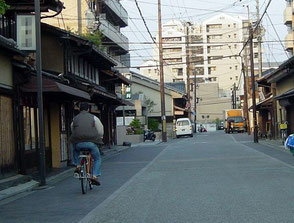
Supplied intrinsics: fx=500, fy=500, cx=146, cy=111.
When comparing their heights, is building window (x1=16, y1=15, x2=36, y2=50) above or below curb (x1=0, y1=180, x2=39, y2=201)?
above

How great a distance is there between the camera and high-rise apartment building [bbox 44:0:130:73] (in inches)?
1444

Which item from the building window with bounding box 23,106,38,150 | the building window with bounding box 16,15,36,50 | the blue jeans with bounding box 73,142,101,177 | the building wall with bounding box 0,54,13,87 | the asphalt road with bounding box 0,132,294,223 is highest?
the building window with bounding box 16,15,36,50

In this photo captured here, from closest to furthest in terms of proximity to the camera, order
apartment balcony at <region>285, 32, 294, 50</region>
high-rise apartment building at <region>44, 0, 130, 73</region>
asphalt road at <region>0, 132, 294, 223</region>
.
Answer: asphalt road at <region>0, 132, 294, 223</region> < high-rise apartment building at <region>44, 0, 130, 73</region> < apartment balcony at <region>285, 32, 294, 50</region>

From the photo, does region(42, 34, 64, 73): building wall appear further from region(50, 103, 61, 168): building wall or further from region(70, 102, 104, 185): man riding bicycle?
region(70, 102, 104, 185): man riding bicycle

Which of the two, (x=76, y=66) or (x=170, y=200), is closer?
(x=170, y=200)

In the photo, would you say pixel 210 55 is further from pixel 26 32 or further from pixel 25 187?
pixel 25 187

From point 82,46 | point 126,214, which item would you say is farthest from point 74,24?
point 126,214

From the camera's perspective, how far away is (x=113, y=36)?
42.6m

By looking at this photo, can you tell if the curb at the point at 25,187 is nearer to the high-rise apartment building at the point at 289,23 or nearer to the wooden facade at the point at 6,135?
the wooden facade at the point at 6,135

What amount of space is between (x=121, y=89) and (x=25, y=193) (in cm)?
3440

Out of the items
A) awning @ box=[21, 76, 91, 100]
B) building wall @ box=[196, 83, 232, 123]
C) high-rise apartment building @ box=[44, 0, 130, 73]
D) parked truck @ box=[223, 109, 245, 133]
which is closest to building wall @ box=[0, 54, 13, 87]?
awning @ box=[21, 76, 91, 100]

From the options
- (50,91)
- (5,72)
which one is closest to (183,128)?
(50,91)

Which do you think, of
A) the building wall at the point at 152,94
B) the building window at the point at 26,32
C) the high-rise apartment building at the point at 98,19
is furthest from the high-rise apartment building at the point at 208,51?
the building window at the point at 26,32

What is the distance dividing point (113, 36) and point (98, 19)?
29.9ft
